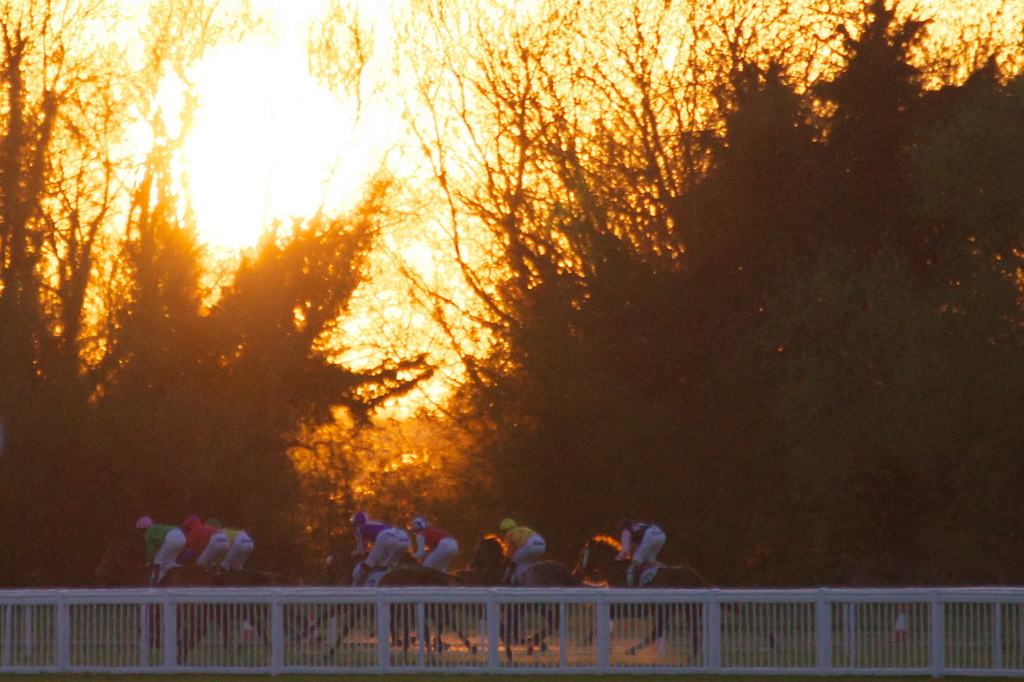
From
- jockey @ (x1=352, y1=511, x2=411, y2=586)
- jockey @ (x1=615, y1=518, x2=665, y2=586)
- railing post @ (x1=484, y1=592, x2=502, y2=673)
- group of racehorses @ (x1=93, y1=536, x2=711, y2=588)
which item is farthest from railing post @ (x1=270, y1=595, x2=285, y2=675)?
jockey @ (x1=615, y1=518, x2=665, y2=586)

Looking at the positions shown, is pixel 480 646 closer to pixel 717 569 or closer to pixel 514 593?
pixel 514 593

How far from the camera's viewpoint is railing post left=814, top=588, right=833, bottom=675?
13.3m

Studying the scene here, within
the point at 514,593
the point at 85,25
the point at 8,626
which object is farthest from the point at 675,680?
the point at 85,25

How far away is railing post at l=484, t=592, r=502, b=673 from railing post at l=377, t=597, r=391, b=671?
3.00 feet

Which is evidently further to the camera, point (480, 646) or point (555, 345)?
point (555, 345)

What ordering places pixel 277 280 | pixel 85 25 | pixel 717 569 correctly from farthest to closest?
1. pixel 277 280
2. pixel 85 25
3. pixel 717 569

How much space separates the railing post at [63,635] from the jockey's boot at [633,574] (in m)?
6.16

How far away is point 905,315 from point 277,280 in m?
13.8

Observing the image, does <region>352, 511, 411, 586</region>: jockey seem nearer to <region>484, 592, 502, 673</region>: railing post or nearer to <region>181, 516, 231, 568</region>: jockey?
<region>181, 516, 231, 568</region>: jockey

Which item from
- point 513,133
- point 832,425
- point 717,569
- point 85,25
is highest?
point 85,25

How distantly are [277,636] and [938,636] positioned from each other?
5963 millimetres

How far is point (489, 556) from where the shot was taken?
60.3 ft

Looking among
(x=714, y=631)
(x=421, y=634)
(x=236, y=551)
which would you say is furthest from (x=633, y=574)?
(x=236, y=551)

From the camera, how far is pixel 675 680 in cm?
1319
